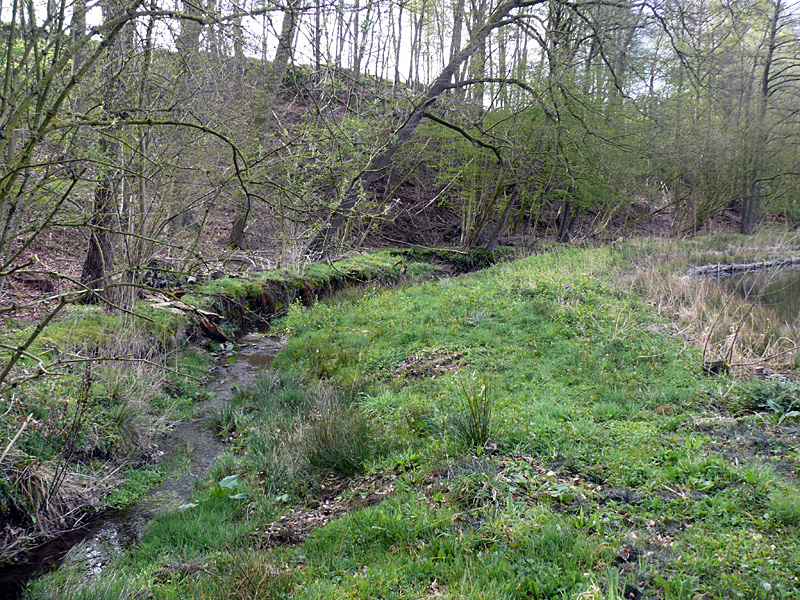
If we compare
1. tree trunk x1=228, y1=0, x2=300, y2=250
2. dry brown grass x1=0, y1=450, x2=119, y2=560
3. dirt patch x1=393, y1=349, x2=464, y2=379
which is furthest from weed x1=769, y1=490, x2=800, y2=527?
dry brown grass x1=0, y1=450, x2=119, y2=560

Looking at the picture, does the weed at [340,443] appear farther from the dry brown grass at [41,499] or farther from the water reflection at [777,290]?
the water reflection at [777,290]

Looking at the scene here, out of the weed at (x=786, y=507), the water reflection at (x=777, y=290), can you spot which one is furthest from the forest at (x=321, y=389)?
the water reflection at (x=777, y=290)

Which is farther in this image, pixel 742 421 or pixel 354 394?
pixel 354 394

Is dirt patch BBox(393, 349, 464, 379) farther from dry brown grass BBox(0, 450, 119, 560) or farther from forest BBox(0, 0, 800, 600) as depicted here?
dry brown grass BBox(0, 450, 119, 560)

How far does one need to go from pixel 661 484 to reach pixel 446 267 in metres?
14.3

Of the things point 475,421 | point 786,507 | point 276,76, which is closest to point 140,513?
point 475,421

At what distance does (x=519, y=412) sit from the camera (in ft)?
17.2

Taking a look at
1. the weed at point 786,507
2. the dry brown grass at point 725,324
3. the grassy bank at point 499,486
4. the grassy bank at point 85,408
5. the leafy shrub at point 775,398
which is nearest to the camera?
the grassy bank at point 499,486

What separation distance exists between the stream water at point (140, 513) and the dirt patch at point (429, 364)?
2351 mm

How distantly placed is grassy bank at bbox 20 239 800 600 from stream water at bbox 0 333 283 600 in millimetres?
194

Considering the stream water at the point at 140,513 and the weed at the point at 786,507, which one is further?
the stream water at the point at 140,513

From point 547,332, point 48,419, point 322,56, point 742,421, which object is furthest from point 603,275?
point 48,419

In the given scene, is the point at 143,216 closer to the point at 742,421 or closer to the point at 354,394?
the point at 354,394

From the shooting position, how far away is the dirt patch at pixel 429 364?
23.0 ft
